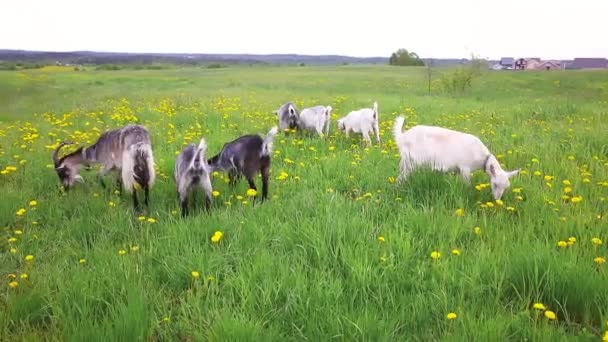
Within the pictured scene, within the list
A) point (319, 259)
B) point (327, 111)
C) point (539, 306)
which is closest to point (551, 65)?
point (327, 111)

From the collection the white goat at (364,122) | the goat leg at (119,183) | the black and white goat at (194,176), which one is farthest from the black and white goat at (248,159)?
the white goat at (364,122)

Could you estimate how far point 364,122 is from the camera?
9750 mm

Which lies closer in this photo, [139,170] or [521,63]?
[139,170]

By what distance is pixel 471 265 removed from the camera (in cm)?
376

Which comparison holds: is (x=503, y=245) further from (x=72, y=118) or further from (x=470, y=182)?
(x=72, y=118)

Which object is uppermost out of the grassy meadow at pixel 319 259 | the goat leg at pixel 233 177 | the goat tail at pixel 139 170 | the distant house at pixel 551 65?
the distant house at pixel 551 65

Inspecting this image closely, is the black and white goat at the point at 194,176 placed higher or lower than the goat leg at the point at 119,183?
higher

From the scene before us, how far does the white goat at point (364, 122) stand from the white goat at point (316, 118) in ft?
1.70

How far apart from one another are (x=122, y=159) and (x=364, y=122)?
→ 17.2ft

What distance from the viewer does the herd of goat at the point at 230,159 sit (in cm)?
554

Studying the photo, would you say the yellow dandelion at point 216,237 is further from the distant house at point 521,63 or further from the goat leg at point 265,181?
the distant house at point 521,63

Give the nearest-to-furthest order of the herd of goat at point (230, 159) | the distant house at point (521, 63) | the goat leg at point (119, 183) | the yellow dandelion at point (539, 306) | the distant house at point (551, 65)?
the yellow dandelion at point (539, 306) → the herd of goat at point (230, 159) → the goat leg at point (119, 183) → the distant house at point (551, 65) → the distant house at point (521, 63)

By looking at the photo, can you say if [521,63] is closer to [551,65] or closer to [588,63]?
[551,65]

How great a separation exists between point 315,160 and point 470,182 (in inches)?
107
